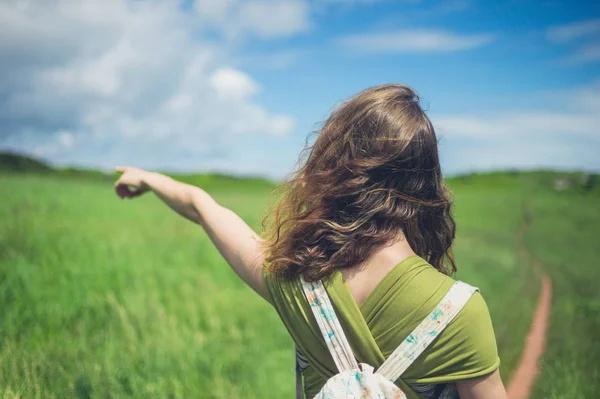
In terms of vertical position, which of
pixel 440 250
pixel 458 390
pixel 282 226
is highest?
pixel 282 226

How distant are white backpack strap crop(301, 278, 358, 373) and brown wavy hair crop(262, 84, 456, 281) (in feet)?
0.24

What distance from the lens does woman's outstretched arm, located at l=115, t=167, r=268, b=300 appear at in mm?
2160

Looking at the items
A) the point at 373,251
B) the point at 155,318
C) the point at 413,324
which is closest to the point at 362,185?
the point at 373,251

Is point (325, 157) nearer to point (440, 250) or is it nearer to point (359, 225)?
point (359, 225)

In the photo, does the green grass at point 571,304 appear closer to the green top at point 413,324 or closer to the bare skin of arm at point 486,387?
the bare skin of arm at point 486,387

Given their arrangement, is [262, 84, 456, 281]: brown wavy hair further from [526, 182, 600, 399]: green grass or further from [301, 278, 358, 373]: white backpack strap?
[526, 182, 600, 399]: green grass

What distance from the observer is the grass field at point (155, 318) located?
412cm

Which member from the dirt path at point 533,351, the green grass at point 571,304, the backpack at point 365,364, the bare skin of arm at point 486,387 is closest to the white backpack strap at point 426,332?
the backpack at point 365,364

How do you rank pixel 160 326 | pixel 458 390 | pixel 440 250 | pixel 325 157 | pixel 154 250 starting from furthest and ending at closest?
pixel 154 250, pixel 160 326, pixel 440 250, pixel 325 157, pixel 458 390

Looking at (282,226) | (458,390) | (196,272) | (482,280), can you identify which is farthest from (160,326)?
(482,280)

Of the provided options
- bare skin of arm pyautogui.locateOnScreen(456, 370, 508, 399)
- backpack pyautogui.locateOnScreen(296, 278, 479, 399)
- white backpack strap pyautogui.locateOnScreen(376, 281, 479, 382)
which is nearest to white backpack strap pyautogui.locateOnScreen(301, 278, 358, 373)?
backpack pyautogui.locateOnScreen(296, 278, 479, 399)

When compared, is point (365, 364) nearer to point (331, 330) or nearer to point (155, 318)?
point (331, 330)

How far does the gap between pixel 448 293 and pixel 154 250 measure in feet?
28.5

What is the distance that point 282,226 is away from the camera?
7.06 feet
